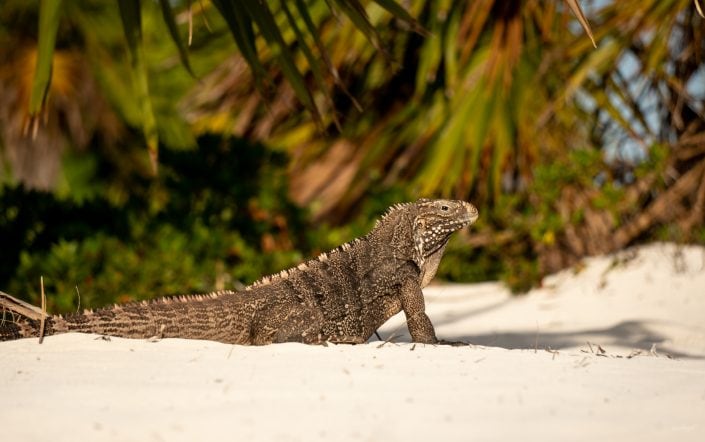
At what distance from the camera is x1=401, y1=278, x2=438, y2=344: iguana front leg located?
14.7 ft

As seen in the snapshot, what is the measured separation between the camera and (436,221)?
4.87 m

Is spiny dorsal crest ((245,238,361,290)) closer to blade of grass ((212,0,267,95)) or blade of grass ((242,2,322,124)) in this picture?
blade of grass ((242,2,322,124))

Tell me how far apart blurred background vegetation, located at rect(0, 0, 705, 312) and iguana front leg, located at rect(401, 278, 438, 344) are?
3.05 metres

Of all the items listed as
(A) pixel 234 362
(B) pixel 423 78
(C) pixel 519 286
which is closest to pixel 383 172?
(B) pixel 423 78

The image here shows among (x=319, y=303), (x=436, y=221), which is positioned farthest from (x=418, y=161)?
(x=319, y=303)

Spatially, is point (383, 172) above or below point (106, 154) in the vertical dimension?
above

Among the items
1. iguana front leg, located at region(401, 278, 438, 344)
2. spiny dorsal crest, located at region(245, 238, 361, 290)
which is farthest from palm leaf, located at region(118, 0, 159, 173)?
iguana front leg, located at region(401, 278, 438, 344)

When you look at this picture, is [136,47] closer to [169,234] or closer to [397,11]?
[397,11]

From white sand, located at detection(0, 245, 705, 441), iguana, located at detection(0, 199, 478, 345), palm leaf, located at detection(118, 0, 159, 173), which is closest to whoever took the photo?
white sand, located at detection(0, 245, 705, 441)

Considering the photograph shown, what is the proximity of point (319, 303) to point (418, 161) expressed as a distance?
4.34 metres

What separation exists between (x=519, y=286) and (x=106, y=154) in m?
5.20

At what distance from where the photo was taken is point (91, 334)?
13.3ft

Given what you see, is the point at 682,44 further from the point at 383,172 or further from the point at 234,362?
the point at 234,362

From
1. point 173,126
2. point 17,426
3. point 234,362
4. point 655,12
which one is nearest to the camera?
point 17,426
